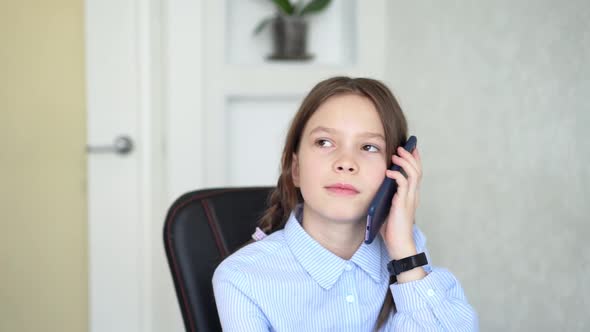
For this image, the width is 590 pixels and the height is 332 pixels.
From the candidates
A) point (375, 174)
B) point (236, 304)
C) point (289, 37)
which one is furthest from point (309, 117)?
point (289, 37)

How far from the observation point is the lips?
46.6 inches

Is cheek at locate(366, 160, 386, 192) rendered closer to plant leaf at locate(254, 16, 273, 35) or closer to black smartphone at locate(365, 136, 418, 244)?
black smartphone at locate(365, 136, 418, 244)

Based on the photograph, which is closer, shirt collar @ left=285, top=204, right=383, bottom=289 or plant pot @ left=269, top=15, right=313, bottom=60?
shirt collar @ left=285, top=204, right=383, bottom=289

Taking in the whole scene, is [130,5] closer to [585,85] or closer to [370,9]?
[370,9]

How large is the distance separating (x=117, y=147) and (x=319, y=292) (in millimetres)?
1359

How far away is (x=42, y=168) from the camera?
89.4 inches

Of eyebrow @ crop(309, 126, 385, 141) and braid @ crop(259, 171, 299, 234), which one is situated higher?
eyebrow @ crop(309, 126, 385, 141)

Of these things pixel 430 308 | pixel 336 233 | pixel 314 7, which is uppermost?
pixel 314 7

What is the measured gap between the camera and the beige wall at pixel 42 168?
2.21m

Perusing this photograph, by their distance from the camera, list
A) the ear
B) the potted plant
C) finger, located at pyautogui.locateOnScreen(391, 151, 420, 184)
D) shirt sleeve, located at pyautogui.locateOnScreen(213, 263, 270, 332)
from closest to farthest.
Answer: shirt sleeve, located at pyautogui.locateOnScreen(213, 263, 270, 332), finger, located at pyautogui.locateOnScreen(391, 151, 420, 184), the ear, the potted plant

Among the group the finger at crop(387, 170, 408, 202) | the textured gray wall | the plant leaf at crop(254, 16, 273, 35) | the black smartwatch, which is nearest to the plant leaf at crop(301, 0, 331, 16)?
the plant leaf at crop(254, 16, 273, 35)

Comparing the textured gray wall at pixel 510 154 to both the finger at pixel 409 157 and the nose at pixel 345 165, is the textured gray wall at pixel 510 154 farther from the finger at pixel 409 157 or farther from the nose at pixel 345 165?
the nose at pixel 345 165

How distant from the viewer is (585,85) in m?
1.24

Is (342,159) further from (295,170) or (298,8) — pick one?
(298,8)
